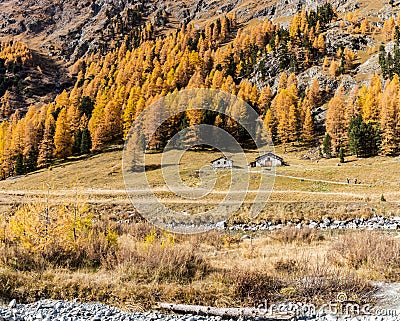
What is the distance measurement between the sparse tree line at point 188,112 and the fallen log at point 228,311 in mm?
66824

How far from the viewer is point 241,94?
338 feet

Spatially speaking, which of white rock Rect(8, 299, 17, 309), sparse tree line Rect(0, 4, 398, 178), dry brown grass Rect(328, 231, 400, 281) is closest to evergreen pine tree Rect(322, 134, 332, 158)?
sparse tree line Rect(0, 4, 398, 178)

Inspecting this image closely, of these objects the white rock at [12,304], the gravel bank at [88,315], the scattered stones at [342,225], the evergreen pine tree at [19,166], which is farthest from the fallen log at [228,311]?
the evergreen pine tree at [19,166]

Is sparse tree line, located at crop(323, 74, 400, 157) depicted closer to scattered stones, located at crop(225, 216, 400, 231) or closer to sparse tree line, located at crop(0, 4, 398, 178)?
sparse tree line, located at crop(0, 4, 398, 178)

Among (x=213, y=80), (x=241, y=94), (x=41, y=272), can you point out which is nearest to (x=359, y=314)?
(x=41, y=272)

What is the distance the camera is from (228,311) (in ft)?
26.7

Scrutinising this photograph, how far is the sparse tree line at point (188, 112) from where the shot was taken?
83312 millimetres

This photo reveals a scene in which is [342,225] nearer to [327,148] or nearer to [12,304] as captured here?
[12,304]

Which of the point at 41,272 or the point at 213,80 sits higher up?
the point at 213,80

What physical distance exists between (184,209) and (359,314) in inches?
1093

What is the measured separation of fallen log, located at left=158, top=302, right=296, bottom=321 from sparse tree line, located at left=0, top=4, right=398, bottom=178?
219 feet

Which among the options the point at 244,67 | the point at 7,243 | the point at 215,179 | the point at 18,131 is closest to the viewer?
the point at 7,243

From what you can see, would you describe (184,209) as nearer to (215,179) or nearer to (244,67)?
(215,179)

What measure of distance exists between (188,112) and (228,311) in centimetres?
7623
